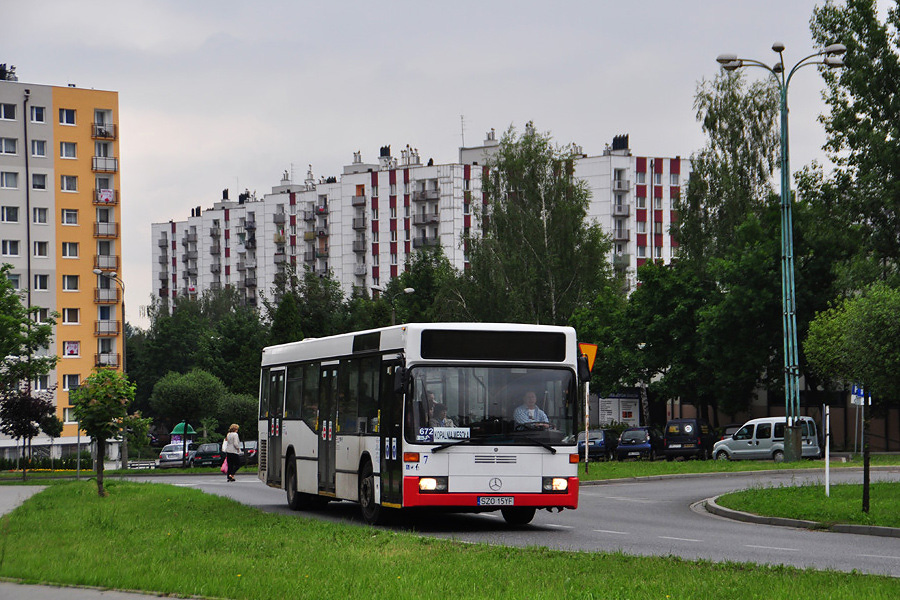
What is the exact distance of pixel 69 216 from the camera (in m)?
94.8

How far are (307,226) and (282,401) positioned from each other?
119 m

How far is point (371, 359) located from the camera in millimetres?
20000

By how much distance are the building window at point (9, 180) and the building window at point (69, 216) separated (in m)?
3.84

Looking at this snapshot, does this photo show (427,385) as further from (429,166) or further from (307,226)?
(307,226)

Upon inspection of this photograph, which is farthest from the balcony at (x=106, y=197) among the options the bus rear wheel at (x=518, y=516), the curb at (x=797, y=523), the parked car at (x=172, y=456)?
the bus rear wheel at (x=518, y=516)

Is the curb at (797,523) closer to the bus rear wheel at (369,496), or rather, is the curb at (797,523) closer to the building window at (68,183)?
the bus rear wheel at (369,496)

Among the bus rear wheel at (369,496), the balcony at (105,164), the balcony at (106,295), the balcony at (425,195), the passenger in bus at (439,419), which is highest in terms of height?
the balcony at (425,195)

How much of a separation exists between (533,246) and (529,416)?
51.4 metres

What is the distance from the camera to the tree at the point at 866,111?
47.8 meters

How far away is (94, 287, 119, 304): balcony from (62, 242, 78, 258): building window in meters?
3.10

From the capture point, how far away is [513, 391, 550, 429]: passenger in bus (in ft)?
60.0

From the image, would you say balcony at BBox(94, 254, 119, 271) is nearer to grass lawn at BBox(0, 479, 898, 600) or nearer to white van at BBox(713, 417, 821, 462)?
white van at BBox(713, 417, 821, 462)

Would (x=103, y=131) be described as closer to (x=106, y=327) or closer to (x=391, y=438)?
(x=106, y=327)

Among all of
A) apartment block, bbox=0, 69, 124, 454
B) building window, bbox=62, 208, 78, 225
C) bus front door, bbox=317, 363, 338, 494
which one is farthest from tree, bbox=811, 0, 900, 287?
building window, bbox=62, 208, 78, 225
